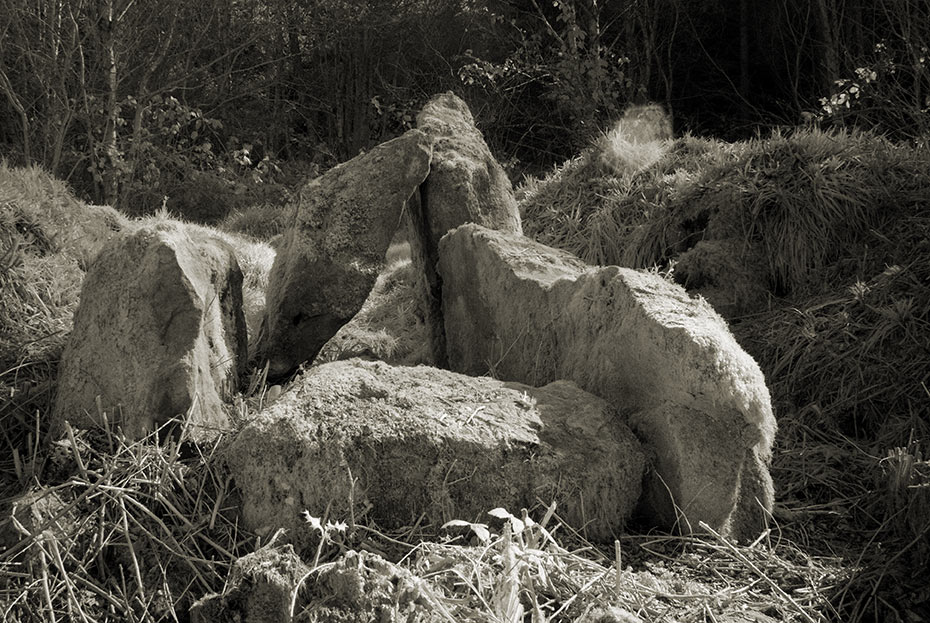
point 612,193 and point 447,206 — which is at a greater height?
point 447,206

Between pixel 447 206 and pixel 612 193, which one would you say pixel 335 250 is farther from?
pixel 612 193

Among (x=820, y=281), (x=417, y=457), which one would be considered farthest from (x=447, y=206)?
(x=820, y=281)

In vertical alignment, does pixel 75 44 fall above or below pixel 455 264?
above

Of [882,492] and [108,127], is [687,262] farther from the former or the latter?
[108,127]

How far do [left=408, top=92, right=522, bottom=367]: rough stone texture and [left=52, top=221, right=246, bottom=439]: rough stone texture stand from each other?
1245mm

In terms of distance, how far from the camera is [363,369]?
314 centimetres

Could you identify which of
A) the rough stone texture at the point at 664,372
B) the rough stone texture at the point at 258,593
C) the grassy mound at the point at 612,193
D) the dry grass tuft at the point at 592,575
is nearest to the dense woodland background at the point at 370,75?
the grassy mound at the point at 612,193

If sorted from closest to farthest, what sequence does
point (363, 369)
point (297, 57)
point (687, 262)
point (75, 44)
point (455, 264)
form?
point (363, 369)
point (455, 264)
point (687, 262)
point (75, 44)
point (297, 57)

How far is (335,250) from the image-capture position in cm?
417

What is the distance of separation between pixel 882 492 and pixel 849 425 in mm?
1002

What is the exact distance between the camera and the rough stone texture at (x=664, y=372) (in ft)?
9.87

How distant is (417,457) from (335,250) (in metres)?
1.50

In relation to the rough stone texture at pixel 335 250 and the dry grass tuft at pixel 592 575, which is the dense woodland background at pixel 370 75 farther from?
the dry grass tuft at pixel 592 575

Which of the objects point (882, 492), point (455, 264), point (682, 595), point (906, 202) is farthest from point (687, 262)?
point (682, 595)
